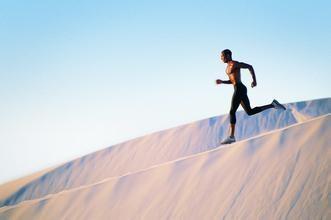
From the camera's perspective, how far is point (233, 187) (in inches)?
420

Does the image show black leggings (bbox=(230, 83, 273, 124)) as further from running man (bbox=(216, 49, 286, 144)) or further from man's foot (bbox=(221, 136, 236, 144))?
man's foot (bbox=(221, 136, 236, 144))

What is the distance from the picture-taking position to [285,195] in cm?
952

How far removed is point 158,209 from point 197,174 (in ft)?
4.70

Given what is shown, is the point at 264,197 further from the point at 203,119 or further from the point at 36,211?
the point at 203,119

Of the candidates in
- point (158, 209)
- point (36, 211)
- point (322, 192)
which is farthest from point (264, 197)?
point (36, 211)

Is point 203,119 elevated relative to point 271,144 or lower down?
lower down

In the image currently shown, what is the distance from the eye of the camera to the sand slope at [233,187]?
9.41 meters

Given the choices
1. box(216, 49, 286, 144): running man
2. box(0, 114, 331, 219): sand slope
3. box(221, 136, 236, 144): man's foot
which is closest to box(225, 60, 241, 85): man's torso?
box(216, 49, 286, 144): running man

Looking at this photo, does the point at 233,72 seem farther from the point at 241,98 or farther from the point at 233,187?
the point at 233,187

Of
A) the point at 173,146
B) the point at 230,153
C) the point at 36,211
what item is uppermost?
the point at 230,153

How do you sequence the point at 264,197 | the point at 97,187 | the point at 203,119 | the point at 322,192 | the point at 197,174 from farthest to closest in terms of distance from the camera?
the point at 203,119
the point at 97,187
the point at 197,174
the point at 264,197
the point at 322,192

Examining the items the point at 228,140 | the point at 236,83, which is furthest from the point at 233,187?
the point at 236,83

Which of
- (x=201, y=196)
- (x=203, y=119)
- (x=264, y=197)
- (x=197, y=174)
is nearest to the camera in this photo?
(x=264, y=197)

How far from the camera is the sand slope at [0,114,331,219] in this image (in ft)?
30.9
